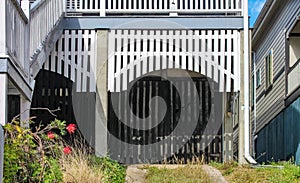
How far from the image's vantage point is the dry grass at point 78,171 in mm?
8789

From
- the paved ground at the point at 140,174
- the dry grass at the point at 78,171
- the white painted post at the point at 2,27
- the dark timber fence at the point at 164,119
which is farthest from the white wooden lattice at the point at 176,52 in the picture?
the white painted post at the point at 2,27

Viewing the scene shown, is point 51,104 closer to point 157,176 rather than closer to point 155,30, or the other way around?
point 155,30

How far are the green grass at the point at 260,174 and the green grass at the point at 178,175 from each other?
0.46 m

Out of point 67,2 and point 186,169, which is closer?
point 186,169

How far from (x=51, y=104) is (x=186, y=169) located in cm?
427

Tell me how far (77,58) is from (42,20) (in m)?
2.18

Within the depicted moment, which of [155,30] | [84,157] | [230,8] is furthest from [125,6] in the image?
[84,157]

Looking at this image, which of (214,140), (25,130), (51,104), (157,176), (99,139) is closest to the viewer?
(25,130)

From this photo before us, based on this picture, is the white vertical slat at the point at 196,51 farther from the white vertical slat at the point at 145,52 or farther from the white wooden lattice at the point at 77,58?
the white wooden lattice at the point at 77,58

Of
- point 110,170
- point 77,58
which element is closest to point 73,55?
point 77,58

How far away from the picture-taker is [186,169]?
11.5 meters

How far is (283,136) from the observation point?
18094mm

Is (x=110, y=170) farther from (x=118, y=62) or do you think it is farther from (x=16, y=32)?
(x=118, y=62)

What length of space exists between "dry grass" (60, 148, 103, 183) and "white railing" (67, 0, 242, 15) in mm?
5170
